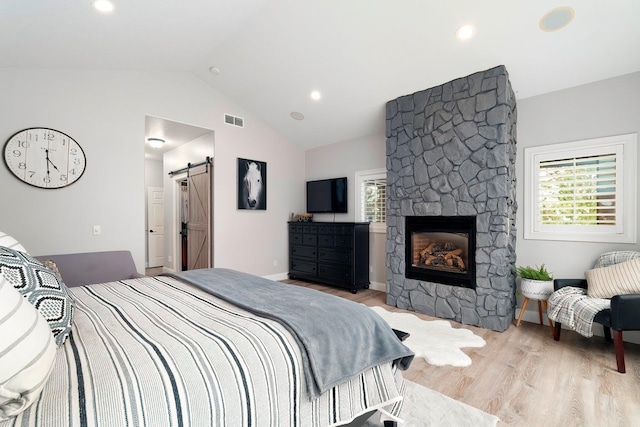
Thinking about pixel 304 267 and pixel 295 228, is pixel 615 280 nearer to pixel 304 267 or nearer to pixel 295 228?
pixel 304 267

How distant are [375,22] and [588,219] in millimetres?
2975

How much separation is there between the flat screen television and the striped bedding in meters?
3.89

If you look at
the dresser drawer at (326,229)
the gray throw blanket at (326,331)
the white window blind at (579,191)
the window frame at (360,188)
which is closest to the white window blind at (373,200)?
the window frame at (360,188)

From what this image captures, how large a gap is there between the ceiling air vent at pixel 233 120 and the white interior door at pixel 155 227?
349 cm

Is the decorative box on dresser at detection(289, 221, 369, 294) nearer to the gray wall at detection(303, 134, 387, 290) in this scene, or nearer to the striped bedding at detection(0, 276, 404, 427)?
the gray wall at detection(303, 134, 387, 290)

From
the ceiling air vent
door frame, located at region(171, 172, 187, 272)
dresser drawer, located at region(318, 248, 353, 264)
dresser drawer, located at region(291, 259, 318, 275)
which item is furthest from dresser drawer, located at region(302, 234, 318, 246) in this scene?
door frame, located at region(171, 172, 187, 272)

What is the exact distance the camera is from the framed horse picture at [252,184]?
5070 mm

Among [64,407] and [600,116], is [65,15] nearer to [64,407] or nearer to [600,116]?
[64,407]

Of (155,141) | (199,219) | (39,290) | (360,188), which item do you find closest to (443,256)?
(360,188)

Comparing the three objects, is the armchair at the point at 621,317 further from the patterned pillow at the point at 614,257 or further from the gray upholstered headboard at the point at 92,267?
the gray upholstered headboard at the point at 92,267

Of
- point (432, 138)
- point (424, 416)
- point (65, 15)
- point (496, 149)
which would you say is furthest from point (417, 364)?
point (65, 15)

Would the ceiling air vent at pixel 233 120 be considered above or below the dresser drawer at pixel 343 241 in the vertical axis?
above

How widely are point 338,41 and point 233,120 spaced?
233 centimetres

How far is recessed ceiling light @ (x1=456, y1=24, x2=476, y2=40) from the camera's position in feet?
9.21
